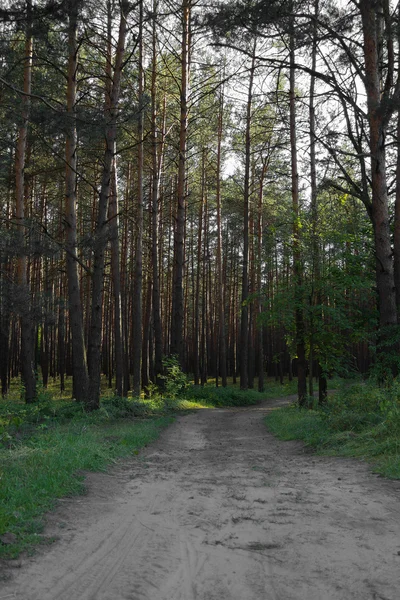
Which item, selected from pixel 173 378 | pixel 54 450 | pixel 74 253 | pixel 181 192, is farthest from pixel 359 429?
pixel 181 192

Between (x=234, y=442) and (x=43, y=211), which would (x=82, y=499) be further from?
(x=43, y=211)

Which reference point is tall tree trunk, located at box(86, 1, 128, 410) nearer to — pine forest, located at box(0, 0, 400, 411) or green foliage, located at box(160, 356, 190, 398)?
pine forest, located at box(0, 0, 400, 411)

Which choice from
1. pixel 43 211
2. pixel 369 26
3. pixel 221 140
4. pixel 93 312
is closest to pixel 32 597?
pixel 93 312

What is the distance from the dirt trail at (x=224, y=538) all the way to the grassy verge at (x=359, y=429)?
439mm

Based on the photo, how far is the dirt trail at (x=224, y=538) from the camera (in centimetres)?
290

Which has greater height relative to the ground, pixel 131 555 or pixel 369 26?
pixel 369 26

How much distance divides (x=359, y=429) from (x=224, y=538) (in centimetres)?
519

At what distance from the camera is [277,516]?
4258 millimetres

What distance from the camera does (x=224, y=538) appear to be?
3744mm

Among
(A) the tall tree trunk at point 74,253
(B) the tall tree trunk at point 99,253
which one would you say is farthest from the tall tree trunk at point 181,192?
(B) the tall tree trunk at point 99,253

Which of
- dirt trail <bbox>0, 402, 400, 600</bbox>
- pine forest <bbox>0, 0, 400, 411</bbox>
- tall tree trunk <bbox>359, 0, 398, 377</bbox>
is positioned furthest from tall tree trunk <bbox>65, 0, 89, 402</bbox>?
tall tree trunk <bbox>359, 0, 398, 377</bbox>

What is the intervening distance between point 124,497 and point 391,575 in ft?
9.42

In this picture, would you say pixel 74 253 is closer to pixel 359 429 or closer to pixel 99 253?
pixel 99 253

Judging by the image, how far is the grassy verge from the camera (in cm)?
650
